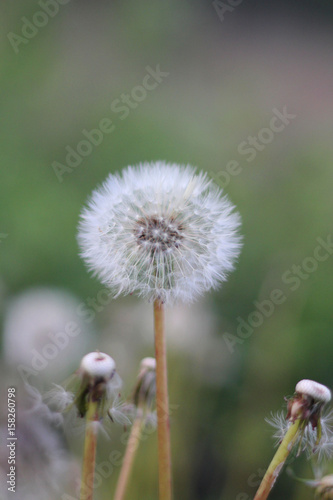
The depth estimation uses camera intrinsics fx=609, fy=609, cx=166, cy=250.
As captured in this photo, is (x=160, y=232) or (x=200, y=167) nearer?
(x=160, y=232)

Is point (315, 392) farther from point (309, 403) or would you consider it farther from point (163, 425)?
point (163, 425)

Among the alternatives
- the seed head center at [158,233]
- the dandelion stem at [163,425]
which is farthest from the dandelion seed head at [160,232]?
the dandelion stem at [163,425]

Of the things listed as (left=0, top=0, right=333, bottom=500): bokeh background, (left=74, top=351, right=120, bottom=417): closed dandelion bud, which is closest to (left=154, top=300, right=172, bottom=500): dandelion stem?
(left=74, top=351, right=120, bottom=417): closed dandelion bud

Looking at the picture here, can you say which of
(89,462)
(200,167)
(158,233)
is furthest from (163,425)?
(200,167)

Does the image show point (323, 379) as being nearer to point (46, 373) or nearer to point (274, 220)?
point (46, 373)

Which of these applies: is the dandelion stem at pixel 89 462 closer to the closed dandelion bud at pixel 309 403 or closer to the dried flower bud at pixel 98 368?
the dried flower bud at pixel 98 368

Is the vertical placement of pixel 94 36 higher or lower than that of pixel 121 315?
higher

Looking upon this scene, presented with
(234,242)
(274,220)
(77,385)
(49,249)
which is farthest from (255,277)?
(77,385)
